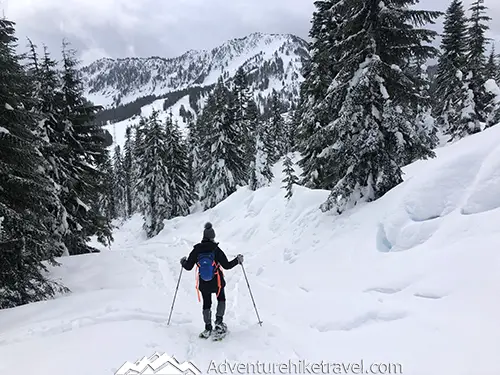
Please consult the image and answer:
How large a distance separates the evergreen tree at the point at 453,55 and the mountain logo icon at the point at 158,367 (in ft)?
105

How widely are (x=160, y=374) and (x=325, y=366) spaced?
8.01 ft

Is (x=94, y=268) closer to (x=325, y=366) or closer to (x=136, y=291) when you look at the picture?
(x=136, y=291)

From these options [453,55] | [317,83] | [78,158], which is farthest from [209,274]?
[453,55]

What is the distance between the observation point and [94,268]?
13078 millimetres

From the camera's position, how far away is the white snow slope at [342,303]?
509cm

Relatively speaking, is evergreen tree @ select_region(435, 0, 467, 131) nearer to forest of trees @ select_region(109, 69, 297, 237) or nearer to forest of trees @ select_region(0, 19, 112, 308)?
forest of trees @ select_region(109, 69, 297, 237)

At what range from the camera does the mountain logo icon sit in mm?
4777

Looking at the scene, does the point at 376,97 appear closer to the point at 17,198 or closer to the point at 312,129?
the point at 312,129

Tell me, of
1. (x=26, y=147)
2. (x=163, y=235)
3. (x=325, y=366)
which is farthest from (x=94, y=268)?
(x=163, y=235)

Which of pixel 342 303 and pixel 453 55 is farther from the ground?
pixel 453 55

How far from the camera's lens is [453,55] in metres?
32.1

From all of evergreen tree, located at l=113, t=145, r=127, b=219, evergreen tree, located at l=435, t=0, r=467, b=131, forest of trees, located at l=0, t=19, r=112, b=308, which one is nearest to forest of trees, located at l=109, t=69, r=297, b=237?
forest of trees, located at l=0, t=19, r=112, b=308

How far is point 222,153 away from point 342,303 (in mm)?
28424

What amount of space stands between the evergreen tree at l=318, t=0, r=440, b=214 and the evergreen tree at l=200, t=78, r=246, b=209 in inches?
907
